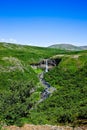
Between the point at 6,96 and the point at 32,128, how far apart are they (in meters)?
15.8

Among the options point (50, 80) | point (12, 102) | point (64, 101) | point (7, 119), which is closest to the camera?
point (7, 119)

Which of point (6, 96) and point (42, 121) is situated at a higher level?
point (6, 96)

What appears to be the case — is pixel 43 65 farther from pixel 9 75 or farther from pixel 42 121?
pixel 42 121

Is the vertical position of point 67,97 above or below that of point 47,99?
above

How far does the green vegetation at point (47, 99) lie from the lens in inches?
2363

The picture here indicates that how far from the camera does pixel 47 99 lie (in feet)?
295

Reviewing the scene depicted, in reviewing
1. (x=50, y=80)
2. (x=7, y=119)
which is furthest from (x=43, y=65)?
(x=7, y=119)

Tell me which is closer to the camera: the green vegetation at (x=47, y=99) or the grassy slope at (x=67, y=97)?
the green vegetation at (x=47, y=99)

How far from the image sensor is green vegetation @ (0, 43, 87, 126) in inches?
2363

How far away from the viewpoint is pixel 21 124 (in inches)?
2104

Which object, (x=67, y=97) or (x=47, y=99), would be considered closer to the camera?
(x=67, y=97)

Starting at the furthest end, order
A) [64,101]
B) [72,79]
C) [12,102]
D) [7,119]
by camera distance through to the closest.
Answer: [72,79], [64,101], [12,102], [7,119]

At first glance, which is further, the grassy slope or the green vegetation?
the grassy slope

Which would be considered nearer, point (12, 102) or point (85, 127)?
point (85, 127)
